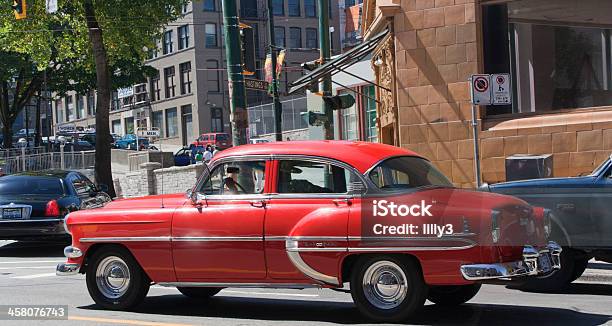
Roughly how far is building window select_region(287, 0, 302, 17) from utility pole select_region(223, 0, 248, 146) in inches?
2105

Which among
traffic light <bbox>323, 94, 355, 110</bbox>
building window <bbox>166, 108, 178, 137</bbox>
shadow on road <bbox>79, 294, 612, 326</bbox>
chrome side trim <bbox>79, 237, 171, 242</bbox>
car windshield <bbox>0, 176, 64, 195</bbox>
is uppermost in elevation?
A: building window <bbox>166, 108, 178, 137</bbox>

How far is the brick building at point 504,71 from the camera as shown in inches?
664

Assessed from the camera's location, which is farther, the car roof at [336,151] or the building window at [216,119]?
the building window at [216,119]

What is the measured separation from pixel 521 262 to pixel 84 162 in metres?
36.6

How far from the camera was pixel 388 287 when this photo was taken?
7680mm

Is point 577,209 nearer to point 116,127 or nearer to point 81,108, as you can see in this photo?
point 116,127

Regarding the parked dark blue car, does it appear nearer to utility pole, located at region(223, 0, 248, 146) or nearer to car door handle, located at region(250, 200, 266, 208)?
car door handle, located at region(250, 200, 266, 208)

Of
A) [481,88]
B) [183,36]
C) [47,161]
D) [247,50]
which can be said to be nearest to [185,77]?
[183,36]

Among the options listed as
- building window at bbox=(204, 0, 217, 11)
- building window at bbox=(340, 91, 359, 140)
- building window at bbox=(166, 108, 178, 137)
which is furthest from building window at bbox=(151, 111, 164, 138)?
building window at bbox=(340, 91, 359, 140)

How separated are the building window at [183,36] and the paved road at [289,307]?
179 ft

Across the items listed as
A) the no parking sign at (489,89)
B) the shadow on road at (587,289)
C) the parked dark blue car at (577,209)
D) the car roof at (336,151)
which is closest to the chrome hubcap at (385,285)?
the car roof at (336,151)

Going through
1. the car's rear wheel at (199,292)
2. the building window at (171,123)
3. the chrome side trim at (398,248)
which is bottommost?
the car's rear wheel at (199,292)

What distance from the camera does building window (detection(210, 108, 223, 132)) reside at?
65.4 metres

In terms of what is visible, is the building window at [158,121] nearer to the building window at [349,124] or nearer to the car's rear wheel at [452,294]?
the building window at [349,124]
